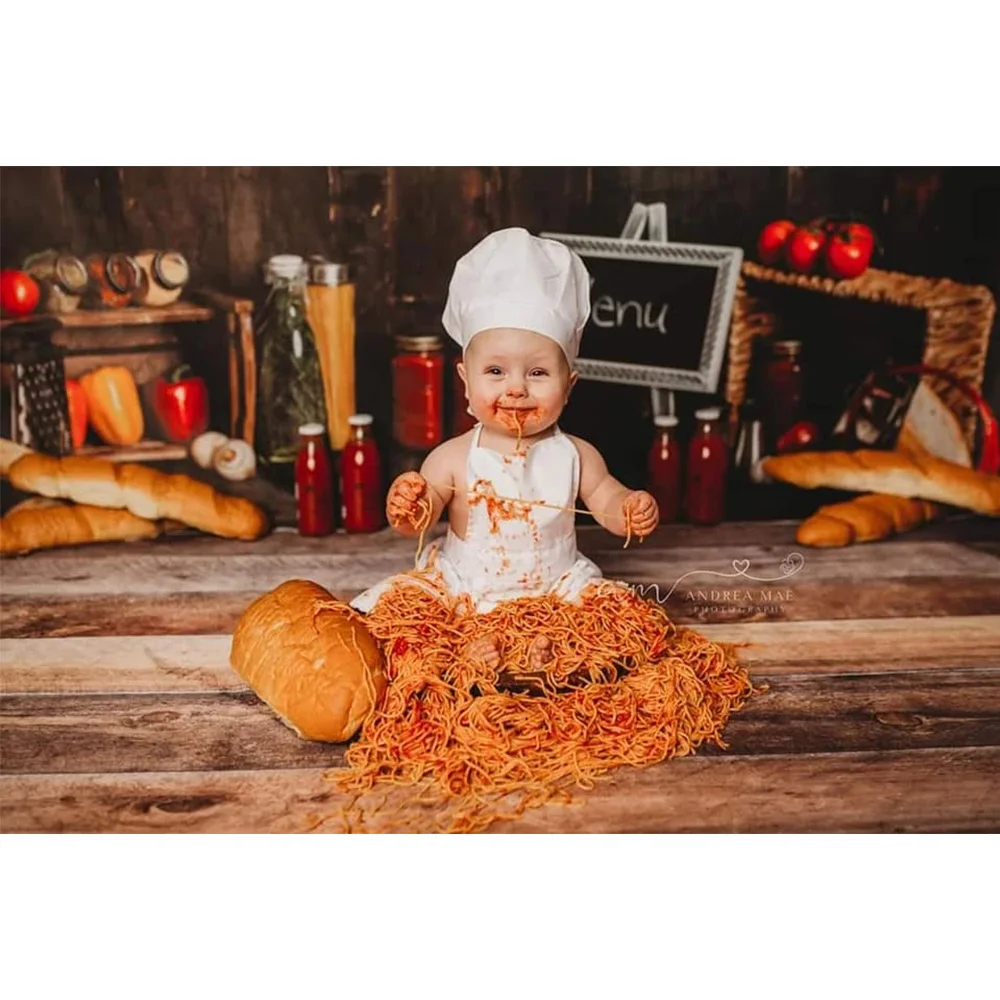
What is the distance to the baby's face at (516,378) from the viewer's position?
2201mm

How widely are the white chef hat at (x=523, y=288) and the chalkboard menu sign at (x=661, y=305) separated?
29.5 inches

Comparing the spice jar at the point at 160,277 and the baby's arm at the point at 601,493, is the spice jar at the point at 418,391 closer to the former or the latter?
the spice jar at the point at 160,277

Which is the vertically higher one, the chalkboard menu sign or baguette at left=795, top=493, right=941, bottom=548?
the chalkboard menu sign

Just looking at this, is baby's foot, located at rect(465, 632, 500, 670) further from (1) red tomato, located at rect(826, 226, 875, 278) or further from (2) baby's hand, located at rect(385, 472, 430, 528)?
(1) red tomato, located at rect(826, 226, 875, 278)

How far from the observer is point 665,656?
2.36m

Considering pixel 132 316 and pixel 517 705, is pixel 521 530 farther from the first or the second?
pixel 132 316

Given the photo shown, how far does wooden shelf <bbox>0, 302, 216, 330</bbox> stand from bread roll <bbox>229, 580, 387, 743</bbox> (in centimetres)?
125

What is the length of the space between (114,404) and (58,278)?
0.38m

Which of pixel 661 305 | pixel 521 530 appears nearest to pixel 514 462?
pixel 521 530

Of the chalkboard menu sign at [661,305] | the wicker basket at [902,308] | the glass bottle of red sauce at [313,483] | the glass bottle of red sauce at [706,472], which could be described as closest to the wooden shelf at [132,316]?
the glass bottle of red sauce at [313,483]

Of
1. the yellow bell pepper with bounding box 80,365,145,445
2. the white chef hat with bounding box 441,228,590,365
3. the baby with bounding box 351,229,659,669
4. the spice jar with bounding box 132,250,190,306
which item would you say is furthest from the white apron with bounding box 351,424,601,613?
the yellow bell pepper with bounding box 80,365,145,445

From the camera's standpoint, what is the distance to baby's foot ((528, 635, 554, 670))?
2227 millimetres

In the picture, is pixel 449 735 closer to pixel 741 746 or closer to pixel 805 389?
pixel 741 746

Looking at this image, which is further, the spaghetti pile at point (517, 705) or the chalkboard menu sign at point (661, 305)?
the chalkboard menu sign at point (661, 305)
